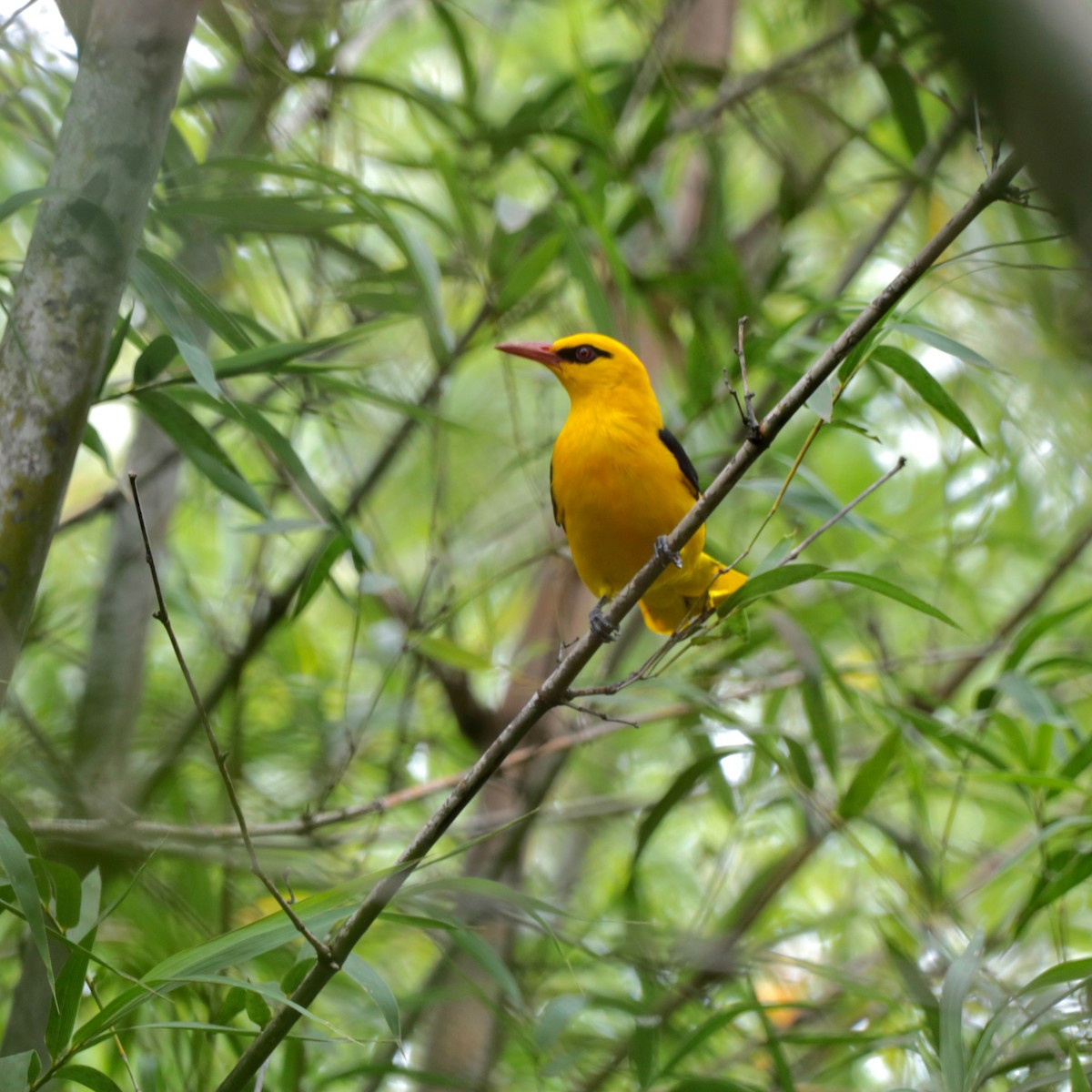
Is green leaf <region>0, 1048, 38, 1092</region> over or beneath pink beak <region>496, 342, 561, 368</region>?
beneath

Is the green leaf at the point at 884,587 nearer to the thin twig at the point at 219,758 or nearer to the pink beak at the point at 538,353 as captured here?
the thin twig at the point at 219,758

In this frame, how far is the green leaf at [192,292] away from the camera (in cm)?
191

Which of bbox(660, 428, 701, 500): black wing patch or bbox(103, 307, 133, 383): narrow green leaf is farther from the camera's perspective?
bbox(660, 428, 701, 500): black wing patch

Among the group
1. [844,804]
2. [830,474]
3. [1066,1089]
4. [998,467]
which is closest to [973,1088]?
[1066,1089]

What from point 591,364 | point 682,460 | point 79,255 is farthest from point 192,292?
point 591,364

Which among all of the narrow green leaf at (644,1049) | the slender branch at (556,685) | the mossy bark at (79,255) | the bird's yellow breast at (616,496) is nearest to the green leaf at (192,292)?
the mossy bark at (79,255)

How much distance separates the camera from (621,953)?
2.66 m

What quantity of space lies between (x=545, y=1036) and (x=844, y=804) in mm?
963

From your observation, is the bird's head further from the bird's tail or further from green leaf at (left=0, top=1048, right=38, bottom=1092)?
green leaf at (left=0, top=1048, right=38, bottom=1092)

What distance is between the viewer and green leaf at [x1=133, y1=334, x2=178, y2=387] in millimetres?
2039

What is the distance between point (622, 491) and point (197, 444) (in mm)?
1142

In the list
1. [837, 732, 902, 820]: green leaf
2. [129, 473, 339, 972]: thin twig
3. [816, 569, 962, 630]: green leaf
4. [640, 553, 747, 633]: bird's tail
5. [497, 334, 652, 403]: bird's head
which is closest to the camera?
[129, 473, 339, 972]: thin twig

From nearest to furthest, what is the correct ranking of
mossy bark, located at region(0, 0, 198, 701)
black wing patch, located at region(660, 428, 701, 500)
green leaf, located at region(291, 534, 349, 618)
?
mossy bark, located at region(0, 0, 198, 701)
green leaf, located at region(291, 534, 349, 618)
black wing patch, located at region(660, 428, 701, 500)

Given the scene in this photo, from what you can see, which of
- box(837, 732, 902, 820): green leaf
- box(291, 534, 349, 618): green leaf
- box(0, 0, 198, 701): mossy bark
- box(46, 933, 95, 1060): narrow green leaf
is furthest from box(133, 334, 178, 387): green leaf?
box(837, 732, 902, 820): green leaf
